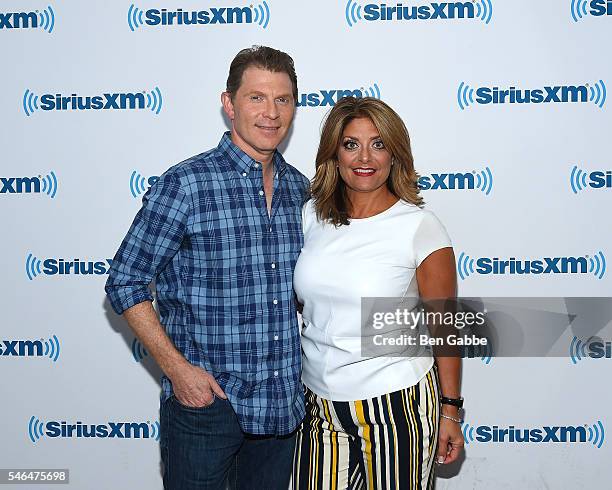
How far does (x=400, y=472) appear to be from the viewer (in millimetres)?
1749

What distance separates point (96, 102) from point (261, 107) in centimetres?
98

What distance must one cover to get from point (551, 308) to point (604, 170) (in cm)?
56

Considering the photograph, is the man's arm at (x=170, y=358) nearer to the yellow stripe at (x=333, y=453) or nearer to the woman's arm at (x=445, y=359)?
the yellow stripe at (x=333, y=453)

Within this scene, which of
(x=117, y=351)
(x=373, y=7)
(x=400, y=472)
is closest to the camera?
(x=400, y=472)

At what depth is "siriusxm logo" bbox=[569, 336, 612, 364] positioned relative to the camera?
246cm

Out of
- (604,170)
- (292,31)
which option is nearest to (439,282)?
(604,170)

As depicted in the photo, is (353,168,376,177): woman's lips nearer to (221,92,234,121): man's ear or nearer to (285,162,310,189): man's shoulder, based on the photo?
(285,162,310,189): man's shoulder

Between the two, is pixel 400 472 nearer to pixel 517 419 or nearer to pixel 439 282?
pixel 439 282

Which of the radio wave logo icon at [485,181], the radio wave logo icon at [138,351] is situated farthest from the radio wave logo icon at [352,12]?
the radio wave logo icon at [138,351]

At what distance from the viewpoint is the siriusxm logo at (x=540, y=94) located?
7.79 ft

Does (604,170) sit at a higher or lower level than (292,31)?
lower

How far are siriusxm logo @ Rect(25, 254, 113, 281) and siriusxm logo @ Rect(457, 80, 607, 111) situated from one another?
158 centimetres

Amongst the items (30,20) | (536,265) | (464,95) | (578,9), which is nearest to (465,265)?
(536,265)

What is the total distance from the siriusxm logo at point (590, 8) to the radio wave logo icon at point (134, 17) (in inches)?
64.3
